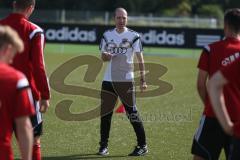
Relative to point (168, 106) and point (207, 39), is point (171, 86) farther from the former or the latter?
point (207, 39)

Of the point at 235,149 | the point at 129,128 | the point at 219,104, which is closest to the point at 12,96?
the point at 219,104

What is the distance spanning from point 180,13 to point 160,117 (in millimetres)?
52345

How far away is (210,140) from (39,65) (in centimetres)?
192

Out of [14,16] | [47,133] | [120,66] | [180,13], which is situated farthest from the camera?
[180,13]

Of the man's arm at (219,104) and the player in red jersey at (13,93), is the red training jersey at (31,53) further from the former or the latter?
the man's arm at (219,104)

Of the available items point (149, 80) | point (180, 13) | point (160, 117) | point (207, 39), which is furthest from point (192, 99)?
point (180, 13)

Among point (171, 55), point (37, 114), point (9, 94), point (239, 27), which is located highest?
point (239, 27)

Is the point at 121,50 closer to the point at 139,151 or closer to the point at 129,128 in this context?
the point at 139,151

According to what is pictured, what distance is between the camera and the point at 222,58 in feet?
19.6

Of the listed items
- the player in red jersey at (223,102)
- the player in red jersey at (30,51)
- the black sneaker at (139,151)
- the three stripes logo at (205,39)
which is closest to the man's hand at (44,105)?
the player in red jersey at (30,51)

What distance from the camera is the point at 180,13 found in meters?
64.6

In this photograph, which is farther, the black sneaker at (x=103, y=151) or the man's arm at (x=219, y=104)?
the black sneaker at (x=103, y=151)

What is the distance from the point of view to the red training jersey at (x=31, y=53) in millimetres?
6484

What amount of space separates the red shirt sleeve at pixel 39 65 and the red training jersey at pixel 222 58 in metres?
1.65
